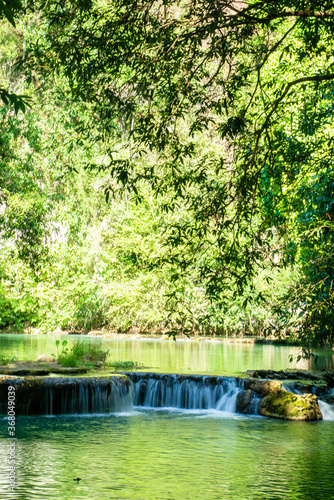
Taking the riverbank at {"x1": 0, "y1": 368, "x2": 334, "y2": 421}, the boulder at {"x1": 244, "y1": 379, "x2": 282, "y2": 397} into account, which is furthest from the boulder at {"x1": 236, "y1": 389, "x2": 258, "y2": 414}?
the boulder at {"x1": 244, "y1": 379, "x2": 282, "y2": 397}

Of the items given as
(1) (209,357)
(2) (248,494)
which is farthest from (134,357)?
(2) (248,494)

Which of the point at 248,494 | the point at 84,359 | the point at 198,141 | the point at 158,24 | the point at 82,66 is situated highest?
the point at 198,141

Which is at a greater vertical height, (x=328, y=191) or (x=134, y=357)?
(x=328, y=191)

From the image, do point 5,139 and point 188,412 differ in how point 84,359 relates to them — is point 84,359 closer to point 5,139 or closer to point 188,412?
point 188,412

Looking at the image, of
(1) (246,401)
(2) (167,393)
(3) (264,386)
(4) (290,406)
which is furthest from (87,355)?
(4) (290,406)

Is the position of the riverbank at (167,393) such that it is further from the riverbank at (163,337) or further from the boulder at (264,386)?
the riverbank at (163,337)

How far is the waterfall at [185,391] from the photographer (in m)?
16.2

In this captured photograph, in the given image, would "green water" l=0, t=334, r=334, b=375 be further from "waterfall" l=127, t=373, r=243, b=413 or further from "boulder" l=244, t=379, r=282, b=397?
"boulder" l=244, t=379, r=282, b=397

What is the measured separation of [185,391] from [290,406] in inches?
124

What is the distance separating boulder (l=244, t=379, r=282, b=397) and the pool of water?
5.17ft

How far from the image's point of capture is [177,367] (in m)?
19.8

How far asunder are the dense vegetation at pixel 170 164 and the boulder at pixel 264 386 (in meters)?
2.13

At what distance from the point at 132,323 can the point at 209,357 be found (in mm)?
15023

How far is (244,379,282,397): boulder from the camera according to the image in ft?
50.5
